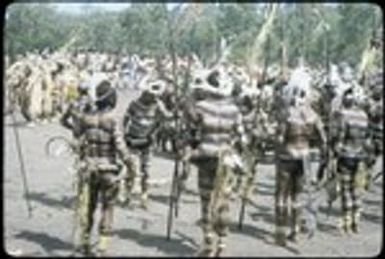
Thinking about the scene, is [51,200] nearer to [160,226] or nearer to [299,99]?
[160,226]

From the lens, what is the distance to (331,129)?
15719 millimetres

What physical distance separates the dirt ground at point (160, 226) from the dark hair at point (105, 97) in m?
1.75

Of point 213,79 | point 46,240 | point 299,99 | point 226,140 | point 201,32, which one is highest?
point 213,79

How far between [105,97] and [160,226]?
3258 millimetres

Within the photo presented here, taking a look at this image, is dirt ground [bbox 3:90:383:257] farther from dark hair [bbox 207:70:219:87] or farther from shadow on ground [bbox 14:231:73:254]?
dark hair [bbox 207:70:219:87]

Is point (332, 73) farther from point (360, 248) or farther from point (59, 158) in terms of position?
point (360, 248)

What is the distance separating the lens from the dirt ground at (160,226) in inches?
552

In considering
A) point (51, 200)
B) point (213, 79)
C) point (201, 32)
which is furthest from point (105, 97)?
point (201, 32)

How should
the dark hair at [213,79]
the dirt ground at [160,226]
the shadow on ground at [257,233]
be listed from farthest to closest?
the shadow on ground at [257,233] → the dirt ground at [160,226] → the dark hair at [213,79]

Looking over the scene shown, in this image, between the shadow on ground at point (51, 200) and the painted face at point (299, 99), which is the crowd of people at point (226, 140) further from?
the shadow on ground at point (51, 200)

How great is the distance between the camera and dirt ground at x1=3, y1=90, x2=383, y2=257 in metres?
14.0

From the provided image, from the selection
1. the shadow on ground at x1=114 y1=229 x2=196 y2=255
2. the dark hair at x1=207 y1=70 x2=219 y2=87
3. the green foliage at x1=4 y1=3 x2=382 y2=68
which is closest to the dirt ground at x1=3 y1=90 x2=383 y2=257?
the shadow on ground at x1=114 y1=229 x2=196 y2=255

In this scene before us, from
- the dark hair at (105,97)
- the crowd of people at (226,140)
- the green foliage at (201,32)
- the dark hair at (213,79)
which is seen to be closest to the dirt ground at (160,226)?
the crowd of people at (226,140)

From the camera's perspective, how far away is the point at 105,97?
1289 centimetres
